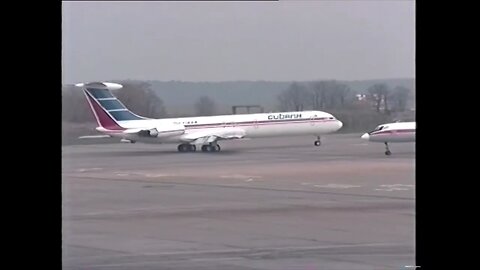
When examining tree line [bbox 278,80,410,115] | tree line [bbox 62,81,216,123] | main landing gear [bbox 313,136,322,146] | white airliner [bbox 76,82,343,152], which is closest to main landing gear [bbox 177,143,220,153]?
white airliner [bbox 76,82,343,152]

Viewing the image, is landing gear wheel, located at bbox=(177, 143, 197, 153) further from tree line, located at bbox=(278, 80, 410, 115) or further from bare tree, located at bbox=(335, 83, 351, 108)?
bare tree, located at bbox=(335, 83, 351, 108)

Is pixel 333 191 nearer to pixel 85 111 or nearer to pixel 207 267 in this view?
pixel 207 267

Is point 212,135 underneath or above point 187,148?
above

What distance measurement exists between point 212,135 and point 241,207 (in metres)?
3.64

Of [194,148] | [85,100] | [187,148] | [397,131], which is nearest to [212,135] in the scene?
[194,148]

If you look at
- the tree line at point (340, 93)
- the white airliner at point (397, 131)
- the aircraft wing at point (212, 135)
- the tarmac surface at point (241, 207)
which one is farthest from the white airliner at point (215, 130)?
the tree line at point (340, 93)

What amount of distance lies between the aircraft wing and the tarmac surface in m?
0.18

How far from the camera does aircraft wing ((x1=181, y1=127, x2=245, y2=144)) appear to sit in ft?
22.7

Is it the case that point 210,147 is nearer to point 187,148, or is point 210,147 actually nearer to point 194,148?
point 194,148

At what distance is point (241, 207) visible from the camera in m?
4.34

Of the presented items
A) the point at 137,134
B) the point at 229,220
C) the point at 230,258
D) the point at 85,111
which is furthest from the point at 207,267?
the point at 137,134
